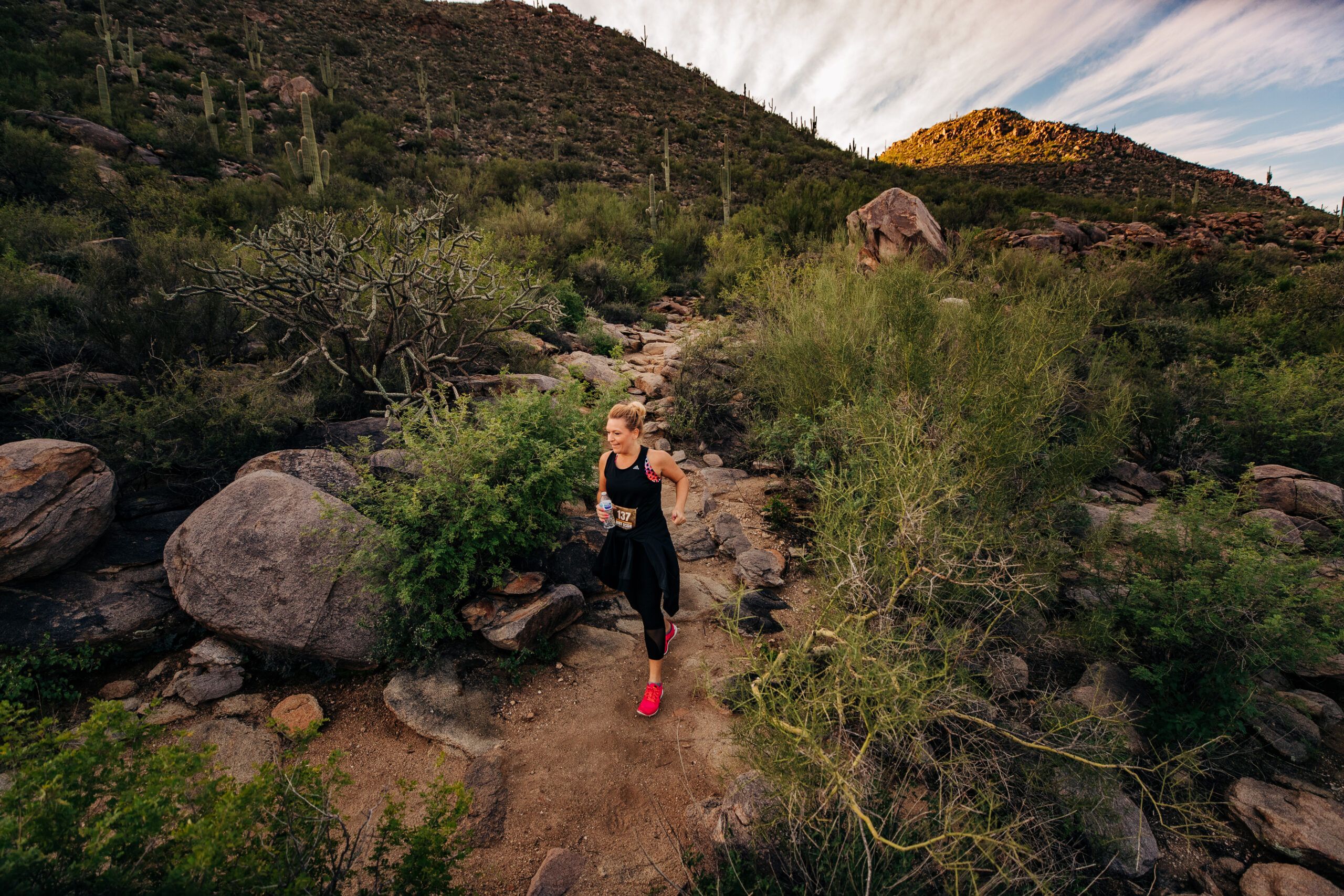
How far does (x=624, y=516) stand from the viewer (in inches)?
123

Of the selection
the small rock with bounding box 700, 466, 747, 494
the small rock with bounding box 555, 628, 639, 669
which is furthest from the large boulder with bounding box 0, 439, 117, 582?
the small rock with bounding box 700, 466, 747, 494

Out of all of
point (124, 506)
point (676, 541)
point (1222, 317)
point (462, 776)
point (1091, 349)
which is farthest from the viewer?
point (1222, 317)

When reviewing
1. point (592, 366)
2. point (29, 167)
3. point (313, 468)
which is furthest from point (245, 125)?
point (313, 468)

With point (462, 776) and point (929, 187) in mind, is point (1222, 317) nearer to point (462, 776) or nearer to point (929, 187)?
point (462, 776)

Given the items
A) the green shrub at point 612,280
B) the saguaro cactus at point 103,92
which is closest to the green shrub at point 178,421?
the green shrub at point 612,280

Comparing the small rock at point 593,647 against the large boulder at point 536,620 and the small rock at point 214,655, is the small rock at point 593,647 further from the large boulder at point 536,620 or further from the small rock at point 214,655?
the small rock at point 214,655

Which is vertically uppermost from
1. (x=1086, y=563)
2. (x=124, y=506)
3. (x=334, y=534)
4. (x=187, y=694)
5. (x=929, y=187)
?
(x=929, y=187)

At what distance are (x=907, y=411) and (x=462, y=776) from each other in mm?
3605

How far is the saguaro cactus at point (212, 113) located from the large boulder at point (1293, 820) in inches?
780

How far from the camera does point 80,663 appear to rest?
2.84 meters

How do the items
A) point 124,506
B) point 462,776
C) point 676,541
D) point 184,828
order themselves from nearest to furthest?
1. point 184,828
2. point 462,776
3. point 124,506
4. point 676,541

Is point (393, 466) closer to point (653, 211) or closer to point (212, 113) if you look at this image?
point (653, 211)

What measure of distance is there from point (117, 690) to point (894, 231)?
11326 millimetres

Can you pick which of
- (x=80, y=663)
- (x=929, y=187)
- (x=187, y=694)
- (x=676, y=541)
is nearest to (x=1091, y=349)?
(x=676, y=541)
